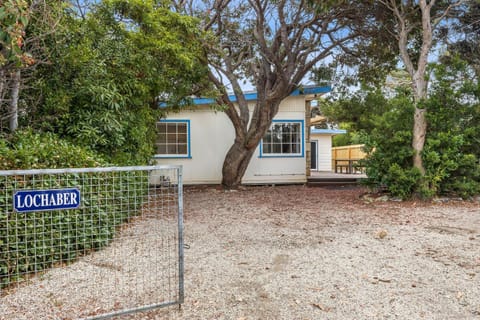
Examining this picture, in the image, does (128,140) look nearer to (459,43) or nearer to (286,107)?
(286,107)

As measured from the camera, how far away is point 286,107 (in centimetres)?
1190

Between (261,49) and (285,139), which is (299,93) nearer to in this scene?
(285,139)

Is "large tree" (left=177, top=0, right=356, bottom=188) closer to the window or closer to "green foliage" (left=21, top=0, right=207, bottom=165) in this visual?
the window

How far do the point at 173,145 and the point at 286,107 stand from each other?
13.7 feet

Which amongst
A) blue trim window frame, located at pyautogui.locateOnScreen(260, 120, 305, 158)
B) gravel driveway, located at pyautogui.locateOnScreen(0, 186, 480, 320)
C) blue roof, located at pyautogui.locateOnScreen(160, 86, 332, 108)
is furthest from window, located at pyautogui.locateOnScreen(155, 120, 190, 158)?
gravel driveway, located at pyautogui.locateOnScreen(0, 186, 480, 320)

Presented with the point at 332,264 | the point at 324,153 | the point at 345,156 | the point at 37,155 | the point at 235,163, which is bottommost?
the point at 332,264

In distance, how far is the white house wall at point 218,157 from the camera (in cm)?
1170

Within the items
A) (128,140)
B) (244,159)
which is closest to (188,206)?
(128,140)

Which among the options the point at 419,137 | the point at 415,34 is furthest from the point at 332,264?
the point at 415,34

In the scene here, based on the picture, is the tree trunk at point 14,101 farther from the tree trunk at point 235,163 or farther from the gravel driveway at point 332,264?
the tree trunk at point 235,163

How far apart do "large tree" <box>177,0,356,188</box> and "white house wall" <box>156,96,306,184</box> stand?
2.58 ft

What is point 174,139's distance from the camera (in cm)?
1174

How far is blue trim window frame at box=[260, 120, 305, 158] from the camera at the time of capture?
11.9m

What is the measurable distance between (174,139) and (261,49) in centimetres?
422
